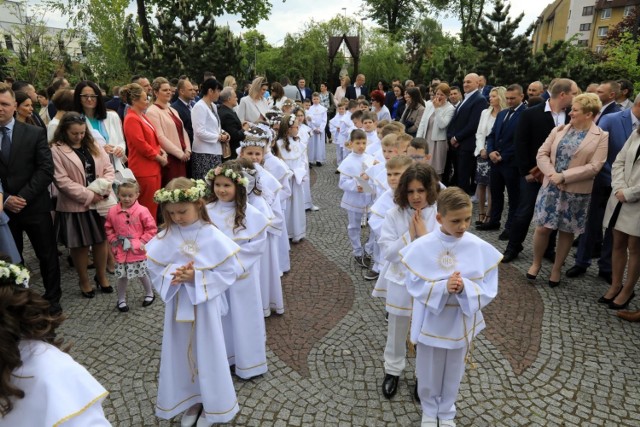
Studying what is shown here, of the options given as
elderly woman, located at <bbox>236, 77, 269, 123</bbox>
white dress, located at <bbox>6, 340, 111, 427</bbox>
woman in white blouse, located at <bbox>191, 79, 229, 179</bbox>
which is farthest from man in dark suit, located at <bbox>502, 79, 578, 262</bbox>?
white dress, located at <bbox>6, 340, 111, 427</bbox>

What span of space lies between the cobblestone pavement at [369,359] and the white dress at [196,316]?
0.35 metres

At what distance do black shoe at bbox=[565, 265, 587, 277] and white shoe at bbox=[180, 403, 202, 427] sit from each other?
5325 mm

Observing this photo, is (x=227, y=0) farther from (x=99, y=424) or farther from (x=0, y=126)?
(x=99, y=424)

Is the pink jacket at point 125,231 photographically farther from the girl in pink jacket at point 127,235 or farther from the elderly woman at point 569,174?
the elderly woman at point 569,174

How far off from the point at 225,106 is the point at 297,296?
4077 mm

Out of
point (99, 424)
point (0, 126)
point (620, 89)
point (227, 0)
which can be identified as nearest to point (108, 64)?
point (227, 0)

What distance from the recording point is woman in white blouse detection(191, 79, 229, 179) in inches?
286

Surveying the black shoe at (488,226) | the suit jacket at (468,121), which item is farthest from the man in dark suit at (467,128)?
the black shoe at (488,226)

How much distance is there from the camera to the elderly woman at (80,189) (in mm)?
5285

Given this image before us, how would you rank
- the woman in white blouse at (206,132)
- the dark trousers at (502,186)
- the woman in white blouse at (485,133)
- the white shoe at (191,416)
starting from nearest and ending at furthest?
the white shoe at (191,416) → the woman in white blouse at (206,132) → the dark trousers at (502,186) → the woman in white blouse at (485,133)

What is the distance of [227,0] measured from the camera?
88.8 ft

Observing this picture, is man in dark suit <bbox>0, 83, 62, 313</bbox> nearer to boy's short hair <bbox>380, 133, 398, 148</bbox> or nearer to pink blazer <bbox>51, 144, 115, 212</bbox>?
pink blazer <bbox>51, 144, 115, 212</bbox>

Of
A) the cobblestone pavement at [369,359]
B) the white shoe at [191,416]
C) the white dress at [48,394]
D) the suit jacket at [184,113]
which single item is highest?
the suit jacket at [184,113]

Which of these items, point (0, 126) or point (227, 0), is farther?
point (227, 0)
